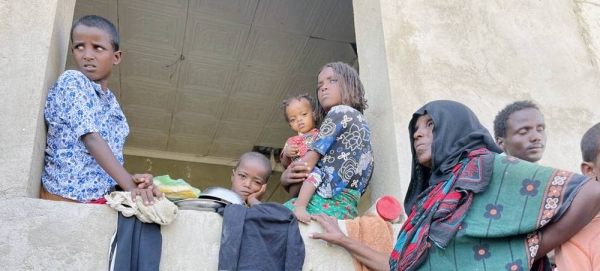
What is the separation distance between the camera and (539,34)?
15.5 ft

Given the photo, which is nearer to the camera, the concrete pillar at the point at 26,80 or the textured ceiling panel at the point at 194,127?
the concrete pillar at the point at 26,80

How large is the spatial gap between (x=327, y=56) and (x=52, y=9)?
3.45 meters

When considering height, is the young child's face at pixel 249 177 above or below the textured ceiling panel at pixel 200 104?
below

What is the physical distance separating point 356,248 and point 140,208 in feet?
3.31

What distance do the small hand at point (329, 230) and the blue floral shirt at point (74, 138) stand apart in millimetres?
987

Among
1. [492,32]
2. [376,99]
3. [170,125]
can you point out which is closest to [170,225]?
[376,99]

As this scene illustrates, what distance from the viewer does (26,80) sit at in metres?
3.27

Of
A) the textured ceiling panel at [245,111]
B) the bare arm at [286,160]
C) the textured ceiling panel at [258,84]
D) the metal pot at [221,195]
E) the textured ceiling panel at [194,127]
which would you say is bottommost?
the metal pot at [221,195]

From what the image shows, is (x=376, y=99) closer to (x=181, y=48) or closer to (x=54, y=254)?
(x=54, y=254)

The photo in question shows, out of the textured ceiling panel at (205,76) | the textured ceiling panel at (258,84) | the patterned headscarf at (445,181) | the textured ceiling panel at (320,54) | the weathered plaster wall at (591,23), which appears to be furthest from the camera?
the textured ceiling panel at (258,84)

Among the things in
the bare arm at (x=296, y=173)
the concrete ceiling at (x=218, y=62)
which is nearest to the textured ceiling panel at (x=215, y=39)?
the concrete ceiling at (x=218, y=62)

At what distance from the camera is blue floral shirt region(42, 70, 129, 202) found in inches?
123

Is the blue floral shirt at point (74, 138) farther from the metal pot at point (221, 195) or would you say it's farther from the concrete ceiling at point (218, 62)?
the concrete ceiling at point (218, 62)

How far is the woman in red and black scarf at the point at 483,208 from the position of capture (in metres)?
2.28
